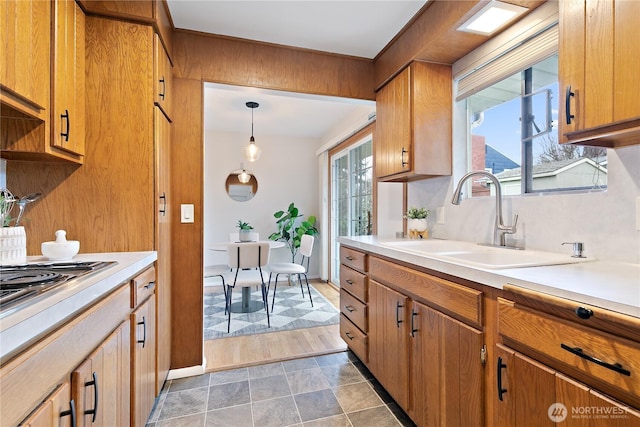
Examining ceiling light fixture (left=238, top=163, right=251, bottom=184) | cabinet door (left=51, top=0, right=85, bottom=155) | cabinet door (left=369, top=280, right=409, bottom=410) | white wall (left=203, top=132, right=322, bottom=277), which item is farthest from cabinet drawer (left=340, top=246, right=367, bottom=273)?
ceiling light fixture (left=238, top=163, right=251, bottom=184)

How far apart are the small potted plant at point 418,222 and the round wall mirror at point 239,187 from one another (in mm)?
3149

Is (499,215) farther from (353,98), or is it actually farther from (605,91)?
(353,98)

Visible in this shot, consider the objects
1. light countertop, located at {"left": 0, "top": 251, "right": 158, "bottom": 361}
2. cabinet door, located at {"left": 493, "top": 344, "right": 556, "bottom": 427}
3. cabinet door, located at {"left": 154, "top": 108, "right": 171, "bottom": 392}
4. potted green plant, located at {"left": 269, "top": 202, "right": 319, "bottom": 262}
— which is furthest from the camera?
potted green plant, located at {"left": 269, "top": 202, "right": 319, "bottom": 262}

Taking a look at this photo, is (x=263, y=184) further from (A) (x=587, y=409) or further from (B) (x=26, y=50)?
(A) (x=587, y=409)

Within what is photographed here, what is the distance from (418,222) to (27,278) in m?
2.09

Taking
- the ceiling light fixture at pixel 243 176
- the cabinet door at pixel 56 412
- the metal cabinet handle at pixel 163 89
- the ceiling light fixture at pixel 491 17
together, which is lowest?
the cabinet door at pixel 56 412

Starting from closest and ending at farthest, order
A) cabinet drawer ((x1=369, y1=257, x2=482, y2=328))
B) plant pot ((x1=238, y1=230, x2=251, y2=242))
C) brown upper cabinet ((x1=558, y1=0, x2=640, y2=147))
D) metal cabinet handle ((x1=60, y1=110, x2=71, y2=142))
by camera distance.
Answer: brown upper cabinet ((x1=558, y1=0, x2=640, y2=147)) → cabinet drawer ((x1=369, y1=257, x2=482, y2=328)) → metal cabinet handle ((x1=60, y1=110, x2=71, y2=142)) → plant pot ((x1=238, y1=230, x2=251, y2=242))

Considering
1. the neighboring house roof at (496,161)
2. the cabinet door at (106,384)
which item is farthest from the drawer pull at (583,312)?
the cabinet door at (106,384)

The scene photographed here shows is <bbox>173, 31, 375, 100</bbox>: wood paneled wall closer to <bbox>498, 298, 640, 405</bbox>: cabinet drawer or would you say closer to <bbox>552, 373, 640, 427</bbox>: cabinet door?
<bbox>498, 298, 640, 405</bbox>: cabinet drawer

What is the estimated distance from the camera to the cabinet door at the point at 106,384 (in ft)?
2.85

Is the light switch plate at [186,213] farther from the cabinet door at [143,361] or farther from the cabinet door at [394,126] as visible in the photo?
the cabinet door at [394,126]

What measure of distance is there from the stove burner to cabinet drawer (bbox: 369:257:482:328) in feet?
4.52

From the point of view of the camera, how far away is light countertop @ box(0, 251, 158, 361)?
59cm

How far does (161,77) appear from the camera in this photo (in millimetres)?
1792
